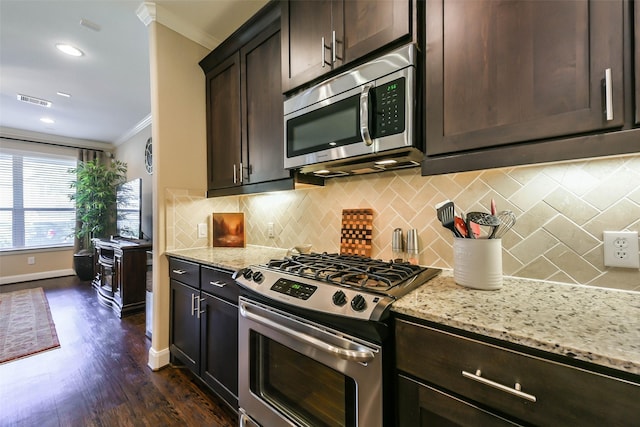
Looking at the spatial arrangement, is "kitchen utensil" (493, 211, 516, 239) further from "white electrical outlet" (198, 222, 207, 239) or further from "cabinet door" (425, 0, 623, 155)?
"white electrical outlet" (198, 222, 207, 239)

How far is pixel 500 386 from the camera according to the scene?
0.66 meters

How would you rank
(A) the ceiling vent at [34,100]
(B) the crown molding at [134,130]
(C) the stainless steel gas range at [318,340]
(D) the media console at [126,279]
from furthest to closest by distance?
1. (B) the crown molding at [134,130]
2. (A) the ceiling vent at [34,100]
3. (D) the media console at [126,279]
4. (C) the stainless steel gas range at [318,340]

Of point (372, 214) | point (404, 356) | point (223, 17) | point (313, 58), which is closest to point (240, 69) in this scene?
point (223, 17)

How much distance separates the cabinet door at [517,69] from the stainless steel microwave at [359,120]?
0.09 metres

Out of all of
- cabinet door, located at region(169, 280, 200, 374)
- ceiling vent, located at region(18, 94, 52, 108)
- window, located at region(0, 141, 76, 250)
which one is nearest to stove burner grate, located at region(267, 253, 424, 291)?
cabinet door, located at region(169, 280, 200, 374)

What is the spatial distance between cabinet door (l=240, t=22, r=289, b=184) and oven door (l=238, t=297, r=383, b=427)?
89 cm

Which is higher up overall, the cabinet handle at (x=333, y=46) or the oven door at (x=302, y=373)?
the cabinet handle at (x=333, y=46)

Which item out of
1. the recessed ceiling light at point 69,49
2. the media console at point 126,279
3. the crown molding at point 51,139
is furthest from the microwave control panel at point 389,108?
the crown molding at point 51,139

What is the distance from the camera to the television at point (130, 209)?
3.87m

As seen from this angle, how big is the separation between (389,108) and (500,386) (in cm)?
101

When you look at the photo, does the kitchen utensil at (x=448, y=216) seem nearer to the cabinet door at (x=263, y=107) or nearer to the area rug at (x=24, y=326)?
the cabinet door at (x=263, y=107)

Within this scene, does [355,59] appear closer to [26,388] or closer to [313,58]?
[313,58]

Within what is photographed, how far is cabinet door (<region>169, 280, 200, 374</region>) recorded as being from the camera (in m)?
1.83

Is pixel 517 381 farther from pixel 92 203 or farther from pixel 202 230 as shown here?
pixel 92 203
